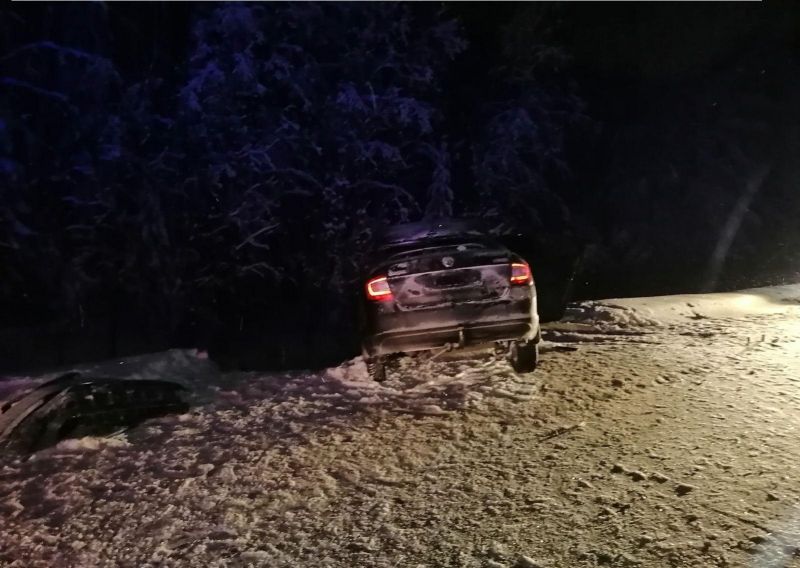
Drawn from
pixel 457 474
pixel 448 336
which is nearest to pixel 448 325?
pixel 448 336

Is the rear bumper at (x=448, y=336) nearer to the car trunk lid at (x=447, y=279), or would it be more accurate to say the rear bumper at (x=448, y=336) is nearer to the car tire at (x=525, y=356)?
the car trunk lid at (x=447, y=279)

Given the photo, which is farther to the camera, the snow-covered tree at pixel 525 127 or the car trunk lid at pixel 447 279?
the snow-covered tree at pixel 525 127

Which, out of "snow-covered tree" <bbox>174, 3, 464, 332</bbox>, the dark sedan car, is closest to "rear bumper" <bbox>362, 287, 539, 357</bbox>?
the dark sedan car

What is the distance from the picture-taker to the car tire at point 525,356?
720 centimetres

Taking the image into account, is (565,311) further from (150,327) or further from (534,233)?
(150,327)

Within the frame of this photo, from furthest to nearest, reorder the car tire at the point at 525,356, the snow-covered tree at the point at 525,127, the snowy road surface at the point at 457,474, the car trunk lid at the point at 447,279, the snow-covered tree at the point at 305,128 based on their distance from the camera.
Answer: the snow-covered tree at the point at 525,127, the snow-covered tree at the point at 305,128, the car tire at the point at 525,356, the car trunk lid at the point at 447,279, the snowy road surface at the point at 457,474

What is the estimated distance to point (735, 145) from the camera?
20406 millimetres

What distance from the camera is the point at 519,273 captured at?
6711 mm

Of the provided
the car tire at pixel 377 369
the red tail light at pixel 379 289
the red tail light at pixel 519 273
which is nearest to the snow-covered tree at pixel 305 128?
the car tire at pixel 377 369

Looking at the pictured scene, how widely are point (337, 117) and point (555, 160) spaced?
6.23 meters

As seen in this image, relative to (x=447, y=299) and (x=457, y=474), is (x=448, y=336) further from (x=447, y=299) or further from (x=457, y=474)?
(x=457, y=474)

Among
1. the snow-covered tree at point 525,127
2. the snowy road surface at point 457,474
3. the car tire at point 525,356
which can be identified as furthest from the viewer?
the snow-covered tree at point 525,127

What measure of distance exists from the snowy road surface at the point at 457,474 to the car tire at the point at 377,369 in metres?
0.10

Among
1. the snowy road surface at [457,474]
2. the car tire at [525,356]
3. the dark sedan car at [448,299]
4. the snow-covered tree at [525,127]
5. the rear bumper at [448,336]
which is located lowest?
the snowy road surface at [457,474]
